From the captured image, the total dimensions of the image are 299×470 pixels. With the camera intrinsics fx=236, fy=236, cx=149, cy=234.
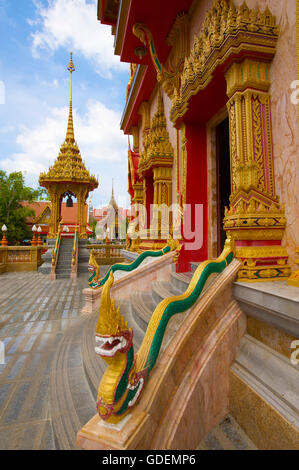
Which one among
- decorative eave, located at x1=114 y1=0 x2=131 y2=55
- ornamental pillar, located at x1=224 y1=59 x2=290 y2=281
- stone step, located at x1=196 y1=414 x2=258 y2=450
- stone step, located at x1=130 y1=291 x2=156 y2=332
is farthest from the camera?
decorative eave, located at x1=114 y1=0 x2=131 y2=55

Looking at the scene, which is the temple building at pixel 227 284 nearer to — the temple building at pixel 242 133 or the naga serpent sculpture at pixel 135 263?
the temple building at pixel 242 133

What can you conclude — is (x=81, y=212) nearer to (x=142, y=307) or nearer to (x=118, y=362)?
(x=142, y=307)

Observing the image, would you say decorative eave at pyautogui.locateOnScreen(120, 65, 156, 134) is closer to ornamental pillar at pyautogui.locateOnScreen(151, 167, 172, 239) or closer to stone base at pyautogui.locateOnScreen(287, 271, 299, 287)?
ornamental pillar at pyautogui.locateOnScreen(151, 167, 172, 239)

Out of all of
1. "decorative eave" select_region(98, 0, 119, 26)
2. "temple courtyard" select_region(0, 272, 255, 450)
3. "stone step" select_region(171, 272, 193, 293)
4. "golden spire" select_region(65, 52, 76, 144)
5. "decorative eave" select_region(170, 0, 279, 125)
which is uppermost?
"golden spire" select_region(65, 52, 76, 144)

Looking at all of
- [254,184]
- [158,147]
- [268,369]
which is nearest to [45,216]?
[158,147]

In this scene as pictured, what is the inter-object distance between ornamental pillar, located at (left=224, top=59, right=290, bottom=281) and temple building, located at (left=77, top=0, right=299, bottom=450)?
12 mm

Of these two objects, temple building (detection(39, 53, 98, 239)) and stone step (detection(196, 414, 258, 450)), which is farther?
temple building (detection(39, 53, 98, 239))

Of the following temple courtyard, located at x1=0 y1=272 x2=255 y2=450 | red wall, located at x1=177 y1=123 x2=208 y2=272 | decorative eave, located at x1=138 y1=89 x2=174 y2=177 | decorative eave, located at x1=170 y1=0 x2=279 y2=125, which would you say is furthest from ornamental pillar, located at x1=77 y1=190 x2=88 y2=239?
decorative eave, located at x1=170 y1=0 x2=279 y2=125

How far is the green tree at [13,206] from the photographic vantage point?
25.6 meters

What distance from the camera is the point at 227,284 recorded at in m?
2.48

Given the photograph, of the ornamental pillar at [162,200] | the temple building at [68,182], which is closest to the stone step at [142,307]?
the ornamental pillar at [162,200]

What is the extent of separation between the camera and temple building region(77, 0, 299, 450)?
1687 mm

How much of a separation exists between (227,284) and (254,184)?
1176 mm

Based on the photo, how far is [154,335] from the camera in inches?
76.4
